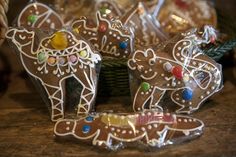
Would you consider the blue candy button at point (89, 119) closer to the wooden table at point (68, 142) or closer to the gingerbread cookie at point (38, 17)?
the wooden table at point (68, 142)

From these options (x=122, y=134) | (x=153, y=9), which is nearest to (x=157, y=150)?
(x=122, y=134)

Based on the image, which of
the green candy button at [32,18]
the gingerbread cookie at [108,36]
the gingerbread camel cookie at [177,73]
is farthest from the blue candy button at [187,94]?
the green candy button at [32,18]

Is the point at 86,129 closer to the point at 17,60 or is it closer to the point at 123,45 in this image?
the point at 123,45

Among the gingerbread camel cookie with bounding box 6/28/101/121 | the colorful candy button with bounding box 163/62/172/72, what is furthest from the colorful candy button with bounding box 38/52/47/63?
the colorful candy button with bounding box 163/62/172/72

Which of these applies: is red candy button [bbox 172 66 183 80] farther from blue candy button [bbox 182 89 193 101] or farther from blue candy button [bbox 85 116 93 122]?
blue candy button [bbox 85 116 93 122]

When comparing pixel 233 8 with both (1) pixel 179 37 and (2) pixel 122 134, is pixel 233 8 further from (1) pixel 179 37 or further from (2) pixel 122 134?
(2) pixel 122 134

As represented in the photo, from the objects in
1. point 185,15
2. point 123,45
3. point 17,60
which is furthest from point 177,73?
point 17,60
